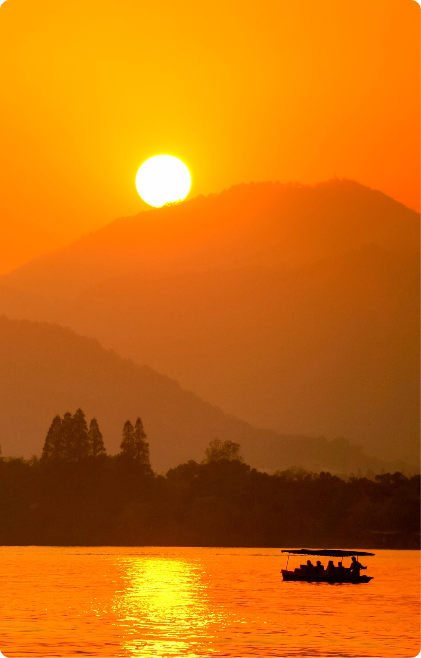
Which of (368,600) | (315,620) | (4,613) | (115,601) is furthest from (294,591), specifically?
(4,613)

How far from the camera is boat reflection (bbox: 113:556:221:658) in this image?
7824 cm

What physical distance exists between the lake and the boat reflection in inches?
3.8

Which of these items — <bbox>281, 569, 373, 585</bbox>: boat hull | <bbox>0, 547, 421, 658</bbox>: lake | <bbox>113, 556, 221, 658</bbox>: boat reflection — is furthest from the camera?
<bbox>281, 569, 373, 585</bbox>: boat hull

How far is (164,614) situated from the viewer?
102 metres

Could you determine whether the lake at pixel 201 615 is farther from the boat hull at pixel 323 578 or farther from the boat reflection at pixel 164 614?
the boat hull at pixel 323 578

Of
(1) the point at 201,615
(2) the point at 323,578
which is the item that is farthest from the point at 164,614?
(2) the point at 323,578

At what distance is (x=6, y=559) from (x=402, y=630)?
120 metres

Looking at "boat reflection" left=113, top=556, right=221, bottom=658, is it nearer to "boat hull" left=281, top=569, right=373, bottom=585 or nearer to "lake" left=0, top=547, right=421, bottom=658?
"lake" left=0, top=547, right=421, bottom=658

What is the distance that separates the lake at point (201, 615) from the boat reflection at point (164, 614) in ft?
0.32

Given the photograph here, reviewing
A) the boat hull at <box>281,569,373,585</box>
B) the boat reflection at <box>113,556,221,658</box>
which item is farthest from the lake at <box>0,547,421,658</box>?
the boat hull at <box>281,569,373,585</box>

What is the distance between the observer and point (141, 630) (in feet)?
289

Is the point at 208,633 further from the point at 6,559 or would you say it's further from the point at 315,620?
the point at 6,559

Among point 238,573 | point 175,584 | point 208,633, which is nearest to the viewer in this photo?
point 208,633

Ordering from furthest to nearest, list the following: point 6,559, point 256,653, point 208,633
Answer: point 6,559 → point 208,633 → point 256,653
